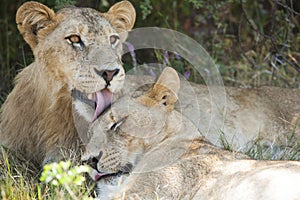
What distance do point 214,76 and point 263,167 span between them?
8.72 feet

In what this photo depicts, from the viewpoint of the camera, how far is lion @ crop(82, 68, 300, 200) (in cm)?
339

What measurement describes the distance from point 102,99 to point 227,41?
3068 mm

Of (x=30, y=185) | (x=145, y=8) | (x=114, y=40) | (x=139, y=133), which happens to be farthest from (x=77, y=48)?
(x=145, y=8)

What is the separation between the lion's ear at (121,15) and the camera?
441 centimetres

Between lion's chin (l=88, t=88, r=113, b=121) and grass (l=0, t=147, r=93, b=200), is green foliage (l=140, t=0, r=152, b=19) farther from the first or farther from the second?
grass (l=0, t=147, r=93, b=200)

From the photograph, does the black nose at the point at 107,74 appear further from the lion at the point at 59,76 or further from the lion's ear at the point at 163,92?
the lion's ear at the point at 163,92

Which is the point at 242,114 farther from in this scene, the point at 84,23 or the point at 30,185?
the point at 30,185

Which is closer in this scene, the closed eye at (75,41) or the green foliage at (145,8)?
the closed eye at (75,41)

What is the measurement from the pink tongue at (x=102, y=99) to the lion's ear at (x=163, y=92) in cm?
22

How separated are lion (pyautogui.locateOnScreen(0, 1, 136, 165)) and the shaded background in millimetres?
1126

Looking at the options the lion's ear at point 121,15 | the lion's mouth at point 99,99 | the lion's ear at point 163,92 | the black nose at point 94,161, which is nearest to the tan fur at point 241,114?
the lion's ear at point 121,15

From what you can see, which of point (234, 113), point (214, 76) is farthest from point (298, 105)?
point (214, 76)

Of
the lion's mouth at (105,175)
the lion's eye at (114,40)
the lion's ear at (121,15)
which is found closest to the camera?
the lion's mouth at (105,175)

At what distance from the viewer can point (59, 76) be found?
4066 mm
